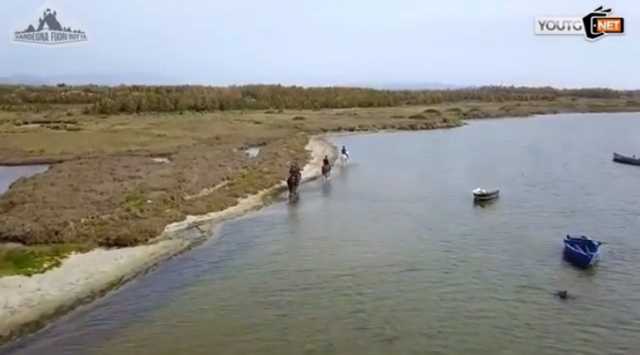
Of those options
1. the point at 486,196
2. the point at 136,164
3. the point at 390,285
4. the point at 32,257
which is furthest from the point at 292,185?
the point at 32,257

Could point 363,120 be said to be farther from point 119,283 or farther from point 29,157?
point 119,283

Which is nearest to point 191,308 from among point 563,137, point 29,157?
point 29,157

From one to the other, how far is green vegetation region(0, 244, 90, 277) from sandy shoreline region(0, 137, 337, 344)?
40 cm

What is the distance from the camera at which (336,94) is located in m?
142

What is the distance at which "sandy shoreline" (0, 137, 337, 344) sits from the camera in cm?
2025

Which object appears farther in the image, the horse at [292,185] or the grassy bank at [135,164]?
the horse at [292,185]

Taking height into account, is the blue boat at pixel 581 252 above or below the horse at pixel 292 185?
below

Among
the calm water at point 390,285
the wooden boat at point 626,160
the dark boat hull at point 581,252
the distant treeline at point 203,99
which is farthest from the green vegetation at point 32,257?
the distant treeline at point 203,99

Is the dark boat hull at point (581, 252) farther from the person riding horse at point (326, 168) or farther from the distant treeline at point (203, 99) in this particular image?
the distant treeline at point (203, 99)

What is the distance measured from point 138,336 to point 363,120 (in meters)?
84.4

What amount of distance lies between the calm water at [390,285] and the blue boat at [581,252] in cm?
60

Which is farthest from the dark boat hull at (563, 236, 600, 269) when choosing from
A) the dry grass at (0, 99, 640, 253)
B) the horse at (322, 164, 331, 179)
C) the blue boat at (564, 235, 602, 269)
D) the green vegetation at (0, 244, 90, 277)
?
the horse at (322, 164, 331, 179)

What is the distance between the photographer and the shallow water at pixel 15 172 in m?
49.3

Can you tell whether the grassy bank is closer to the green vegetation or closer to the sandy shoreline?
the green vegetation
